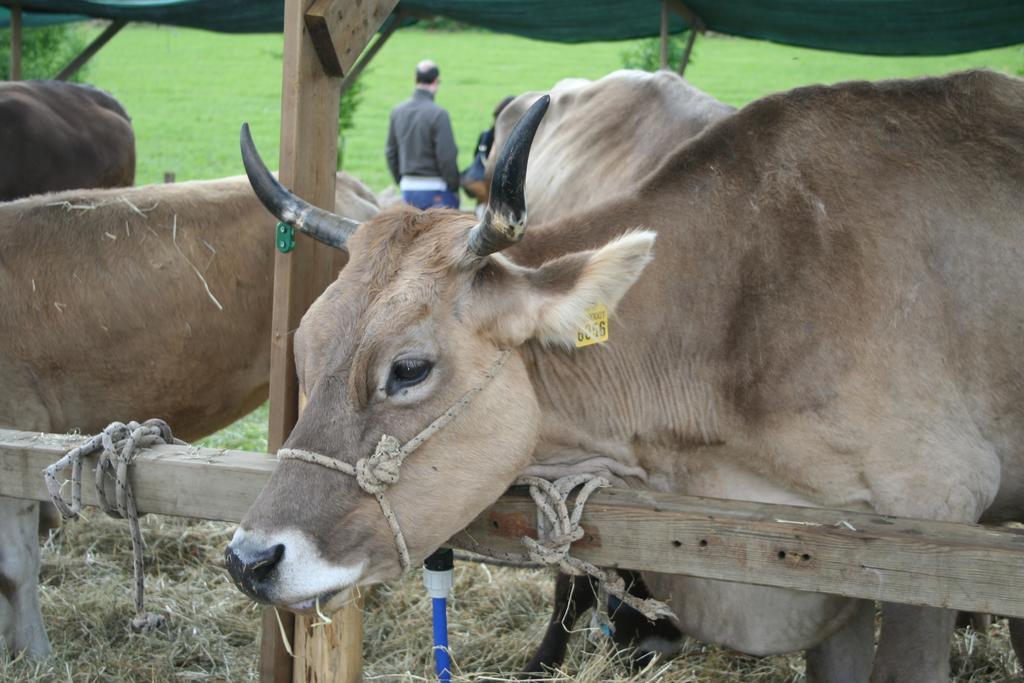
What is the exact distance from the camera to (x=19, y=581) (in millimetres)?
4312

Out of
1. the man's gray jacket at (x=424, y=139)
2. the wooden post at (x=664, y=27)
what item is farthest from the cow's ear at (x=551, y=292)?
the man's gray jacket at (x=424, y=139)

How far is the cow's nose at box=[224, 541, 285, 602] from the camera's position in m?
2.43

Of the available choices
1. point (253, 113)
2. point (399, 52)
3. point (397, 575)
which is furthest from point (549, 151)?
point (399, 52)

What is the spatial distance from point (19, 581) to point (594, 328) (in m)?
2.74

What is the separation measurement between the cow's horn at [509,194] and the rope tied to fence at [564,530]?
0.62 meters

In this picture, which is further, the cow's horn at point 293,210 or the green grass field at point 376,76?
the green grass field at point 376,76

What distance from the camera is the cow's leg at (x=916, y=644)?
3070 millimetres

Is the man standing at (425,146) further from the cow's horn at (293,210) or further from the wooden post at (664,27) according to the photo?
the cow's horn at (293,210)

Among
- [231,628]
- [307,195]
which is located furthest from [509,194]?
[231,628]

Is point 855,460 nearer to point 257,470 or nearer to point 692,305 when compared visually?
point 692,305

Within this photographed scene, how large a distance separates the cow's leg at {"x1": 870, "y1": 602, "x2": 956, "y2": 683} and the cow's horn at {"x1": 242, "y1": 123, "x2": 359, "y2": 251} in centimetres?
190

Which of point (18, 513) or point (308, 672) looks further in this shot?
point (18, 513)

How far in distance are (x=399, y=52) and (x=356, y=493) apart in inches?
1506

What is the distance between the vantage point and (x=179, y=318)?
4867mm
